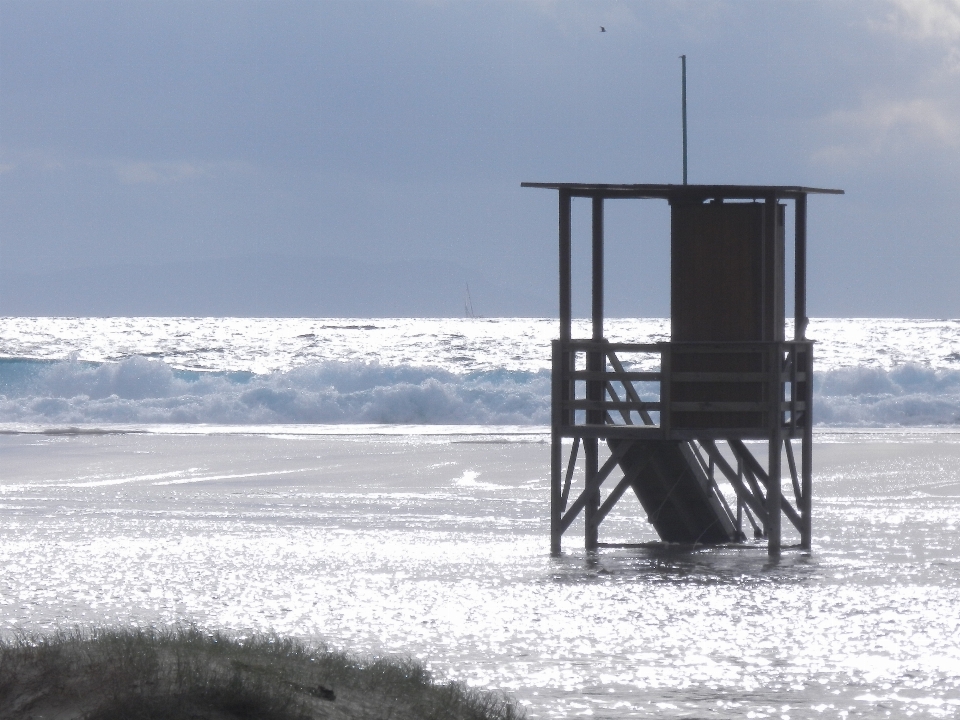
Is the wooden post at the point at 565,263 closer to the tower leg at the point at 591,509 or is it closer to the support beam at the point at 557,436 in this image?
the support beam at the point at 557,436

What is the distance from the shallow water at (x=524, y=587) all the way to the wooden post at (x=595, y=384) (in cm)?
47

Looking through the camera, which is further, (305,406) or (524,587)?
(305,406)

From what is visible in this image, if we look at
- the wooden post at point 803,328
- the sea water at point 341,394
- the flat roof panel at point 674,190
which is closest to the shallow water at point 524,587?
the wooden post at point 803,328

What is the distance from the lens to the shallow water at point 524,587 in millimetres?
9188

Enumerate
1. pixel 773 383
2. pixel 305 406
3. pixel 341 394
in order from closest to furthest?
pixel 773 383
pixel 305 406
pixel 341 394

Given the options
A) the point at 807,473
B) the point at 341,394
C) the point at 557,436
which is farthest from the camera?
the point at 341,394

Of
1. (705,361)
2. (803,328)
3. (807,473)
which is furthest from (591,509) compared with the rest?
(803,328)

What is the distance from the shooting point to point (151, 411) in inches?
2034

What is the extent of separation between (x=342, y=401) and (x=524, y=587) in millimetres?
39821

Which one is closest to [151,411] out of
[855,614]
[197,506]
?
[197,506]

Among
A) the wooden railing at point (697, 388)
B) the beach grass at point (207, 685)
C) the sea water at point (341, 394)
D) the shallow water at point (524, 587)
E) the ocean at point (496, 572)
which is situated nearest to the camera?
the beach grass at point (207, 685)

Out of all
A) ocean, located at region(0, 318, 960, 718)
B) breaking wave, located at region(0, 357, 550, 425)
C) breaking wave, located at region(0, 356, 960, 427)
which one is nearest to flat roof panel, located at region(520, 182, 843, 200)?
ocean, located at region(0, 318, 960, 718)

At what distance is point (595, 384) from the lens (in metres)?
15.6

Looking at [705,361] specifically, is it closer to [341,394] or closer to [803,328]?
[803,328]
